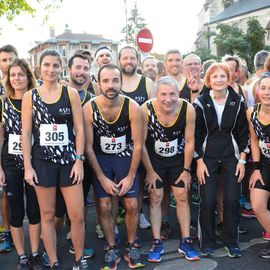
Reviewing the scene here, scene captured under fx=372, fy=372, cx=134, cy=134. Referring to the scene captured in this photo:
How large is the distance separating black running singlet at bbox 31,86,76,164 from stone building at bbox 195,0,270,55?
1587 inches

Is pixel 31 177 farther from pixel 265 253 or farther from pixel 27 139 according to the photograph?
pixel 265 253

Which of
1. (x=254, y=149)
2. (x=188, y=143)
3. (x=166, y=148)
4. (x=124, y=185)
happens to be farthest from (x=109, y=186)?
(x=254, y=149)

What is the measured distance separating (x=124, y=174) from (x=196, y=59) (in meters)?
2.35

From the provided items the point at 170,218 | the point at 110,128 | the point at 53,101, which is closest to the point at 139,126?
the point at 110,128

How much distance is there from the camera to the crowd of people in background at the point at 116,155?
3559mm

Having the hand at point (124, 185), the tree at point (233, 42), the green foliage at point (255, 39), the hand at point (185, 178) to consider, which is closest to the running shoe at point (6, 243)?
the hand at point (124, 185)

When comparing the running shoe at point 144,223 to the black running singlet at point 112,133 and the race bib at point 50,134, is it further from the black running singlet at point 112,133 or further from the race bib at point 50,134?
the race bib at point 50,134

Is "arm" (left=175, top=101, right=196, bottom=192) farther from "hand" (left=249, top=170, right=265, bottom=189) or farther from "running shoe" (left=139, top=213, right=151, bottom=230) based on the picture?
"running shoe" (left=139, top=213, right=151, bottom=230)

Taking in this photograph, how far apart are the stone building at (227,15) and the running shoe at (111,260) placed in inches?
1581

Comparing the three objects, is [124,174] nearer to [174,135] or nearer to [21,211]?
[174,135]

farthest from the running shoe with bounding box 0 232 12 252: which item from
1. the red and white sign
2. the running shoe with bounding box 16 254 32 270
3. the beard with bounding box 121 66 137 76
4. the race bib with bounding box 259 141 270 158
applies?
the red and white sign

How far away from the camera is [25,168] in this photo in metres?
3.53

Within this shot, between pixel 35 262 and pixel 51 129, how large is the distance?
1.41 metres

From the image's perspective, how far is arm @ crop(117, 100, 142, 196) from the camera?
3.82 metres
